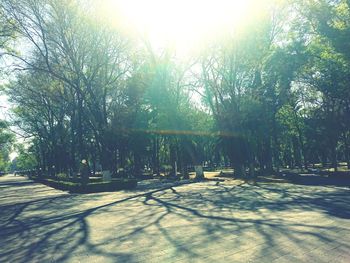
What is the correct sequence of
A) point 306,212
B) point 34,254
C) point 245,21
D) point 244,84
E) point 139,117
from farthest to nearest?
1. point 139,117
2. point 244,84
3. point 245,21
4. point 306,212
5. point 34,254

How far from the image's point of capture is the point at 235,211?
1091 centimetres

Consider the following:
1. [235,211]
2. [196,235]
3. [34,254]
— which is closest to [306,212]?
[235,211]

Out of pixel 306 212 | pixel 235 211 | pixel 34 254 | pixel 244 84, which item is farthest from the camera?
pixel 244 84

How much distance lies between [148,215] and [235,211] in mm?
2982

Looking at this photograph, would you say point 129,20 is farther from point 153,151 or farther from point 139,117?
point 153,151

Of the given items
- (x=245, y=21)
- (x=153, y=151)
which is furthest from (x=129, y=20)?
(x=153, y=151)

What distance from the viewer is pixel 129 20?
84.3 feet

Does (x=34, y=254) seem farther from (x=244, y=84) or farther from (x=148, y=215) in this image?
(x=244, y=84)

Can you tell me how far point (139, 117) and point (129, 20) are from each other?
1583cm

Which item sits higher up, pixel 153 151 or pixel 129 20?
pixel 129 20

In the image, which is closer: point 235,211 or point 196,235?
point 196,235

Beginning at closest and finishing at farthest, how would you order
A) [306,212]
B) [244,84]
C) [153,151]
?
[306,212] < [244,84] < [153,151]

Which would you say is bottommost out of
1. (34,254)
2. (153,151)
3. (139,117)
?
(34,254)

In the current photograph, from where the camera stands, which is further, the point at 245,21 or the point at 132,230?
the point at 245,21
